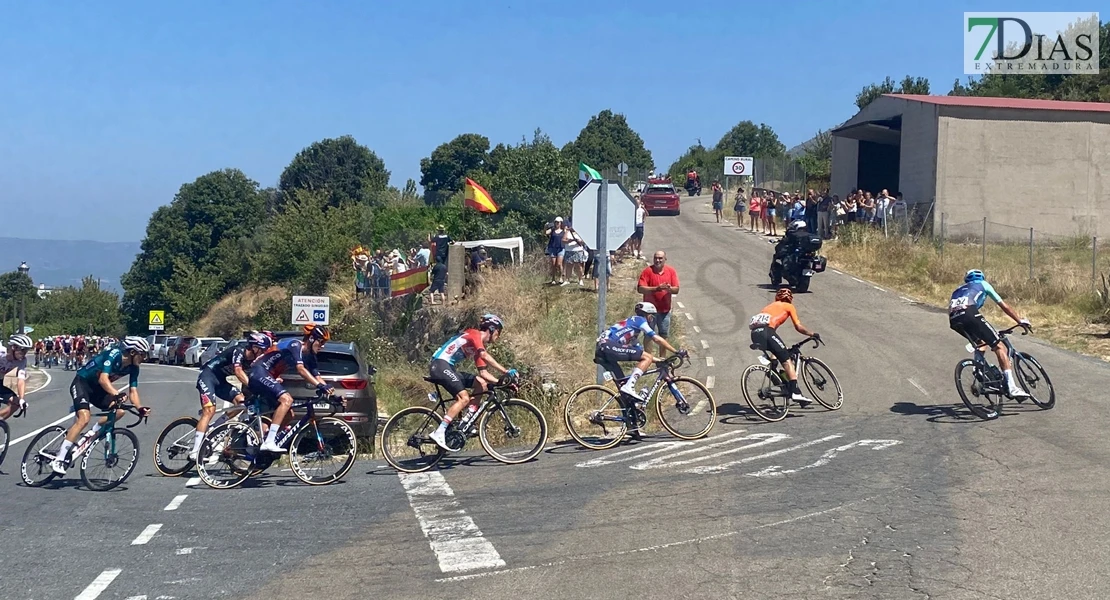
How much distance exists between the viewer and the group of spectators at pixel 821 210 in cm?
3256

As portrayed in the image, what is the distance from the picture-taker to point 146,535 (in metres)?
8.86

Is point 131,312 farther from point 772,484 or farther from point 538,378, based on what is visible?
point 772,484

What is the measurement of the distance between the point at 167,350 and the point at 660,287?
160 ft

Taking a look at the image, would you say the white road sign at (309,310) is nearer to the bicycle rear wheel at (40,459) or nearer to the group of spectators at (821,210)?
the group of spectators at (821,210)

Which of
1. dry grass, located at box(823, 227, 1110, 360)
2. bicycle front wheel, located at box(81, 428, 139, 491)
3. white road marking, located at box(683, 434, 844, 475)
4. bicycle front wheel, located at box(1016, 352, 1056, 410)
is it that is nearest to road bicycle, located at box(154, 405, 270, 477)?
bicycle front wheel, located at box(81, 428, 139, 491)

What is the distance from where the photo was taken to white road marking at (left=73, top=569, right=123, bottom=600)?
6938 millimetres

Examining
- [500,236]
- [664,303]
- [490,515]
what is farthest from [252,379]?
[500,236]

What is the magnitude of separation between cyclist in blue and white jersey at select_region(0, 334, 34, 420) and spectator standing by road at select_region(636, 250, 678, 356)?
851cm

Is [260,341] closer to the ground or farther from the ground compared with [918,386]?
farther from the ground

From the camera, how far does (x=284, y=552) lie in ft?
26.5

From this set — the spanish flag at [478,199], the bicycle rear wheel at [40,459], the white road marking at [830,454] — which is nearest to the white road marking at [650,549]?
the white road marking at [830,454]

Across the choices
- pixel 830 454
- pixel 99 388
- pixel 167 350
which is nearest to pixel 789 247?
pixel 830 454

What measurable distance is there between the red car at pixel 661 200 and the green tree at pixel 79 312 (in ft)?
267

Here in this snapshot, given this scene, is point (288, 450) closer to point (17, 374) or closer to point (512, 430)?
point (512, 430)
